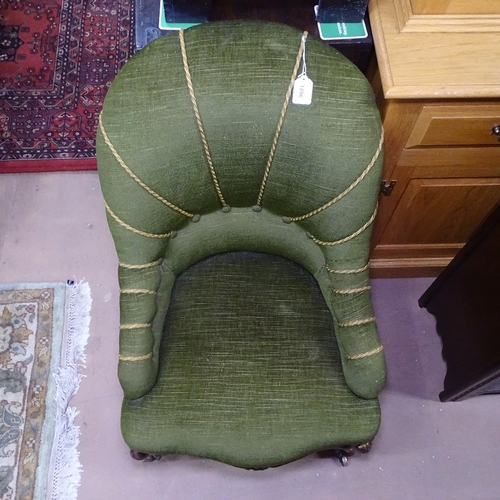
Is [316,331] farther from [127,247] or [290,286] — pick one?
[127,247]

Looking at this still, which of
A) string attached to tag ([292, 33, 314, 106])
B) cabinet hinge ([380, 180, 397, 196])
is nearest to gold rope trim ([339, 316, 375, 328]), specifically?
cabinet hinge ([380, 180, 397, 196])

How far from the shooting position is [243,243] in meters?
1.16

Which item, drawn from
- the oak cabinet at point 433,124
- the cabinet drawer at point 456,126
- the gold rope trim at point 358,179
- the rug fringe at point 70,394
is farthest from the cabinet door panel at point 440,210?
the rug fringe at point 70,394

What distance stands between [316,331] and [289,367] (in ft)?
0.33

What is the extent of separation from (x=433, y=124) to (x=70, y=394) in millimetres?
1155

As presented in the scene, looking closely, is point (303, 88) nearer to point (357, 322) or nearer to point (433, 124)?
point (433, 124)

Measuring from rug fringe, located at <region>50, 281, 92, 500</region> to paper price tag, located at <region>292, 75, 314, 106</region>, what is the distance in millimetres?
975

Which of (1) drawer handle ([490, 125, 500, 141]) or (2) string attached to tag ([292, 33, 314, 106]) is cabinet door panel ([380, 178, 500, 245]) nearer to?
(1) drawer handle ([490, 125, 500, 141])

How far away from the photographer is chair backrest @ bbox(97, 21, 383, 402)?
90cm

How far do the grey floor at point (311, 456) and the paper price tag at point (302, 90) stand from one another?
2.84 feet

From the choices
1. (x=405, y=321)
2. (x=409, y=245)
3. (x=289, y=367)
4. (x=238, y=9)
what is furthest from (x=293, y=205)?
(x=405, y=321)

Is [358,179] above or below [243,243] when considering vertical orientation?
above

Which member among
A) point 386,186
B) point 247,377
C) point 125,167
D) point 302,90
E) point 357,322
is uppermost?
point 302,90

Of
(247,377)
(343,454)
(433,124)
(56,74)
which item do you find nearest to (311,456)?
(343,454)
